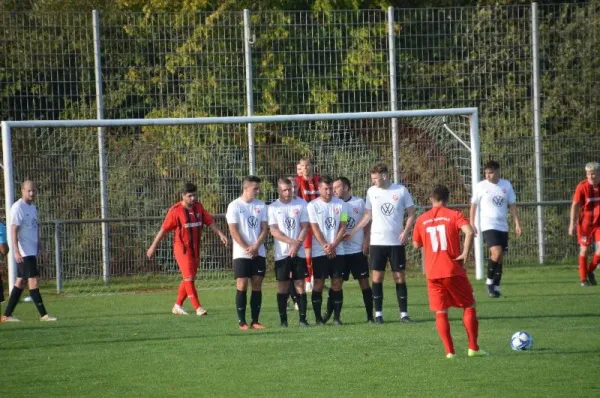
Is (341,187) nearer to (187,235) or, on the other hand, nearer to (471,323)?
(187,235)

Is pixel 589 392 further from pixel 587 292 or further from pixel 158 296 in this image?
pixel 158 296

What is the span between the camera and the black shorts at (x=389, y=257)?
13.6m

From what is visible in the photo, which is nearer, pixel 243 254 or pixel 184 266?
pixel 243 254

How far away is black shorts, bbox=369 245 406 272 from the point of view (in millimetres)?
13625

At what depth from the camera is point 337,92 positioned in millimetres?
21234

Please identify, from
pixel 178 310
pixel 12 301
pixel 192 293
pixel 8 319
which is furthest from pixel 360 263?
pixel 8 319

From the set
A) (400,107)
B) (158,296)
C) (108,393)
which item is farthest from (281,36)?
(108,393)

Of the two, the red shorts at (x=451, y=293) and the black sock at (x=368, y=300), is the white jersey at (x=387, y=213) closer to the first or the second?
the black sock at (x=368, y=300)

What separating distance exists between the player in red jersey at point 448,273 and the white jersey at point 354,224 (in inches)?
132

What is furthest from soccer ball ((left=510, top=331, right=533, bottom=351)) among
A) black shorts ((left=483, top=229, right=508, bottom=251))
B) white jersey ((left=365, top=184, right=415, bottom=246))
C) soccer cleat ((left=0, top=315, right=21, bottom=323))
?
soccer cleat ((left=0, top=315, right=21, bottom=323))

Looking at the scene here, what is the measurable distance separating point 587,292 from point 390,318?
168 inches

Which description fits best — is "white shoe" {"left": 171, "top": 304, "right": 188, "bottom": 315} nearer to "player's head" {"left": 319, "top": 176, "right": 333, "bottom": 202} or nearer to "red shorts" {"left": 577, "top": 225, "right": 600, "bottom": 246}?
"player's head" {"left": 319, "top": 176, "right": 333, "bottom": 202}

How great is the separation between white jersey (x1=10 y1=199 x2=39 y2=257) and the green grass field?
1181 millimetres

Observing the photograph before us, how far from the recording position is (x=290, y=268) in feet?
44.2
